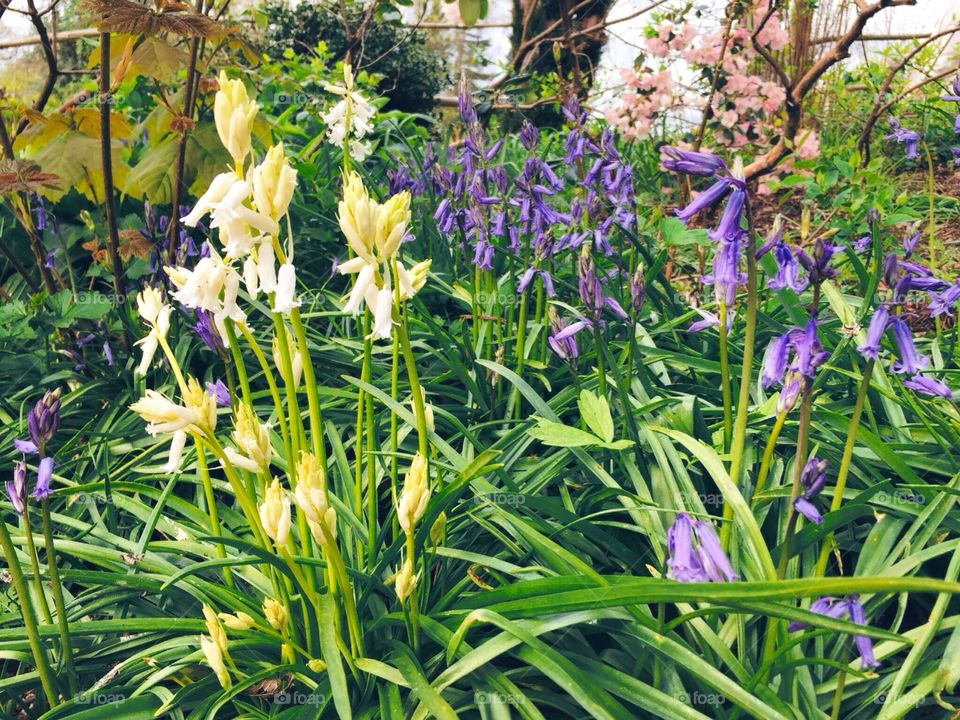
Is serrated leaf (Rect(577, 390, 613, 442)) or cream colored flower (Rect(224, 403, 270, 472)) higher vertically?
cream colored flower (Rect(224, 403, 270, 472))

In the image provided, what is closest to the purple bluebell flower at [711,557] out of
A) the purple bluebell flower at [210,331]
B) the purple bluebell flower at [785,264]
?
the purple bluebell flower at [785,264]

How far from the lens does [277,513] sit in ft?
4.23

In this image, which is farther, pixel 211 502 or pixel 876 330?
pixel 211 502

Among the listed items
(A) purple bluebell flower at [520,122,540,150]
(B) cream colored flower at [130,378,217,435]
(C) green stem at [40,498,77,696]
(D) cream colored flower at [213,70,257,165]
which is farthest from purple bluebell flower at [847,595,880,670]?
(A) purple bluebell flower at [520,122,540,150]

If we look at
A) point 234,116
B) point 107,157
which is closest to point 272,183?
point 234,116

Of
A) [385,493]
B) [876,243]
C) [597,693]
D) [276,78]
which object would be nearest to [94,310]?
[385,493]

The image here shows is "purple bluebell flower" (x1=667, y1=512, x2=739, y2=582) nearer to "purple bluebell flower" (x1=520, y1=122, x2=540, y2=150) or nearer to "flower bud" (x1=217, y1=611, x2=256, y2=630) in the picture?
"flower bud" (x1=217, y1=611, x2=256, y2=630)

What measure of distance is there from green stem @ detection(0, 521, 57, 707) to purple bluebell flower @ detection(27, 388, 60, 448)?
0.63 feet

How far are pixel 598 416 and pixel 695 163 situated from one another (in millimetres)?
605

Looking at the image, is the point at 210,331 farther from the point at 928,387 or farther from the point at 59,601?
the point at 928,387

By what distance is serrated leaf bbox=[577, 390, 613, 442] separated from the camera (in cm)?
172

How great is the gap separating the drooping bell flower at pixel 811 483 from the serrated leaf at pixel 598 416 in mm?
409

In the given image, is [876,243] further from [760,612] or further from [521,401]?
[760,612]

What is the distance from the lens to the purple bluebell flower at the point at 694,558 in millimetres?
1312
